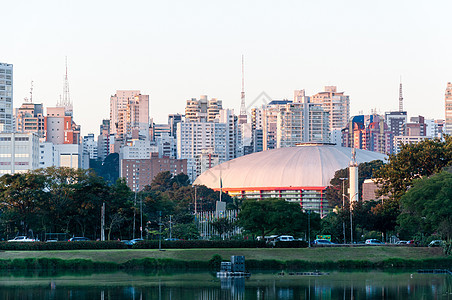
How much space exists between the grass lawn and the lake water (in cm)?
689

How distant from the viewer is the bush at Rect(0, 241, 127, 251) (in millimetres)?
79125

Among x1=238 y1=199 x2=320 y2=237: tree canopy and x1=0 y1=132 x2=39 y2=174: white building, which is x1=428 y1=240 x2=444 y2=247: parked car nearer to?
x1=238 y1=199 x2=320 y2=237: tree canopy

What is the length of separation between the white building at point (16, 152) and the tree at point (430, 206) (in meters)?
113

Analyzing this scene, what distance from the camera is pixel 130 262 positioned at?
74.8 meters

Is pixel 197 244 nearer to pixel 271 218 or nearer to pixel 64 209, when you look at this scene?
pixel 271 218

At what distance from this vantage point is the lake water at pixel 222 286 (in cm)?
5284

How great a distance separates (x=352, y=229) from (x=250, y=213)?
18.1m

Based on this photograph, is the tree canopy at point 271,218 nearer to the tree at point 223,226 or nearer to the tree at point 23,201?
the tree at point 223,226

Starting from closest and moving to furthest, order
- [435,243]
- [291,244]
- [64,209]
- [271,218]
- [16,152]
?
1. [291,244]
2. [435,243]
3. [271,218]
4. [64,209]
5. [16,152]

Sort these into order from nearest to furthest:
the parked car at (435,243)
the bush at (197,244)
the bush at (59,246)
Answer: the bush at (59,246) < the bush at (197,244) < the parked car at (435,243)

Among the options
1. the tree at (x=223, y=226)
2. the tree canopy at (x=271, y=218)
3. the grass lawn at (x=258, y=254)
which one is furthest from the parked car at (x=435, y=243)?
the tree at (x=223, y=226)

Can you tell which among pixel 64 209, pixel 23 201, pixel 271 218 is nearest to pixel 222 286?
pixel 271 218

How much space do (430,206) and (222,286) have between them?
28.8 m

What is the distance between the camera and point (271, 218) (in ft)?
285
